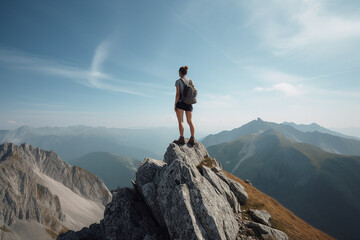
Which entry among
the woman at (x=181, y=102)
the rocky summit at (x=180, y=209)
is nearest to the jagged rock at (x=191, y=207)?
the rocky summit at (x=180, y=209)

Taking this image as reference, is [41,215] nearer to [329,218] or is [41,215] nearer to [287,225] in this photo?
[287,225]

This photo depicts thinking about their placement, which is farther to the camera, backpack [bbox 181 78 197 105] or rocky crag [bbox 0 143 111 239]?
rocky crag [bbox 0 143 111 239]

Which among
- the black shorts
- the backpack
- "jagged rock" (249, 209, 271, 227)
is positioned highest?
the backpack

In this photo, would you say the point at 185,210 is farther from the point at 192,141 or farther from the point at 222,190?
the point at 192,141

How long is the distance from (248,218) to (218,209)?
3936 millimetres

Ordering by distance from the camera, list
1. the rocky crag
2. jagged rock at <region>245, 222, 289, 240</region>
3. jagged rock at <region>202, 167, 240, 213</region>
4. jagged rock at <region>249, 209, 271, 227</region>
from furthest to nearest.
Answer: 1. the rocky crag
2. jagged rock at <region>202, 167, 240, 213</region>
3. jagged rock at <region>249, 209, 271, 227</region>
4. jagged rock at <region>245, 222, 289, 240</region>

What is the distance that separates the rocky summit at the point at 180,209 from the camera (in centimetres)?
956

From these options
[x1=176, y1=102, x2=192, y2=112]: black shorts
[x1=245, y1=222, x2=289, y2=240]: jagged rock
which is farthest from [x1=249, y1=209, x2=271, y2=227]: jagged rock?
[x1=176, y1=102, x2=192, y2=112]: black shorts

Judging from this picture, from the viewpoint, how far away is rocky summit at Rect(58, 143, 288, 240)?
956 centimetres

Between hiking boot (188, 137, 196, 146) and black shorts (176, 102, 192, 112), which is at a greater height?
black shorts (176, 102, 192, 112)

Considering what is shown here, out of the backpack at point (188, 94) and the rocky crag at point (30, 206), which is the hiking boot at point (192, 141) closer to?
the backpack at point (188, 94)

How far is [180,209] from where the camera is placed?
984cm

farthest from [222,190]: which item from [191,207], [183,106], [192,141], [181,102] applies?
[181,102]

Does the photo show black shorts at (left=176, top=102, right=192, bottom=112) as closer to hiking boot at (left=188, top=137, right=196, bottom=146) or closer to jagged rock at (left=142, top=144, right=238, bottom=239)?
hiking boot at (left=188, top=137, right=196, bottom=146)
